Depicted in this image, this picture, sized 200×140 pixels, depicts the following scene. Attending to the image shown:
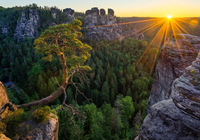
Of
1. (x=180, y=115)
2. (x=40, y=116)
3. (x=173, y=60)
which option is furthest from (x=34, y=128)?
(x=173, y=60)

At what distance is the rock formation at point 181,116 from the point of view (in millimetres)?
6189

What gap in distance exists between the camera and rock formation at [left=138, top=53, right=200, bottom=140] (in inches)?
244

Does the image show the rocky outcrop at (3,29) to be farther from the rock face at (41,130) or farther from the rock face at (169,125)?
the rock face at (169,125)

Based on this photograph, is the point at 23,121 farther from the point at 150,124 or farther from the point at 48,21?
the point at 48,21

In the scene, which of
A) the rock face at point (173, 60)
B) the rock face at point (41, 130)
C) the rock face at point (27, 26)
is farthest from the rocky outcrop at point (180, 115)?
the rock face at point (27, 26)

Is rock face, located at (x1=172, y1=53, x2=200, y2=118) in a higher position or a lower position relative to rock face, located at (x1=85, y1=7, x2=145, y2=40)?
lower

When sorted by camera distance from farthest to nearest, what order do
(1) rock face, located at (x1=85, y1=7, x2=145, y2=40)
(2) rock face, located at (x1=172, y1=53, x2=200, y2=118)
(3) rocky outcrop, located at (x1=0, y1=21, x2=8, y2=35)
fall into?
(1) rock face, located at (x1=85, y1=7, x2=145, y2=40)
(3) rocky outcrop, located at (x1=0, y1=21, x2=8, y2=35)
(2) rock face, located at (x1=172, y1=53, x2=200, y2=118)

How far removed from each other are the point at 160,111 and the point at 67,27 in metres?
9.26

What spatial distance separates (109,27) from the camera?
3679 inches

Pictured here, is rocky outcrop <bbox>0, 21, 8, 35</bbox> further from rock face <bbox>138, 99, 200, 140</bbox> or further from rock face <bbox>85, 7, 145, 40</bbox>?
rock face <bbox>138, 99, 200, 140</bbox>

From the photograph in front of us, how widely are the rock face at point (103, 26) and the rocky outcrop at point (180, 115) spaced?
80071 millimetres

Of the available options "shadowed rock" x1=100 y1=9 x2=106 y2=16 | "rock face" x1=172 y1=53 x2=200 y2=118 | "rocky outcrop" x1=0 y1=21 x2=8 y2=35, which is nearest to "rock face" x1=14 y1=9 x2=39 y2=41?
"rocky outcrop" x1=0 y1=21 x2=8 y2=35

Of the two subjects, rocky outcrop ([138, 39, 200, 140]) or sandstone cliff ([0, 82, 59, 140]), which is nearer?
sandstone cliff ([0, 82, 59, 140])

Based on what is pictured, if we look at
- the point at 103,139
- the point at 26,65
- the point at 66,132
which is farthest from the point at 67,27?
the point at 26,65
